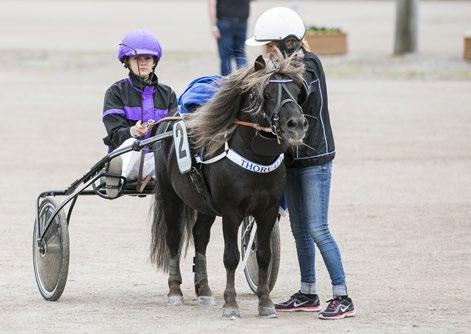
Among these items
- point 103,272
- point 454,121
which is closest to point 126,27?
point 454,121

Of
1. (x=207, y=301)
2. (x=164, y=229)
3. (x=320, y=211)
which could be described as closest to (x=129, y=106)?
(x=164, y=229)

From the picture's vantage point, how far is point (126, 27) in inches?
1201

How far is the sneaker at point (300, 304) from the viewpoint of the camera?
7.75m

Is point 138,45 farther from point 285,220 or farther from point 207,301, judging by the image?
point 285,220

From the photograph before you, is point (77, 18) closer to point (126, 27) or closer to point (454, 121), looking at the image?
point (126, 27)

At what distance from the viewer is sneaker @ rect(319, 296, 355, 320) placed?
7.36 m

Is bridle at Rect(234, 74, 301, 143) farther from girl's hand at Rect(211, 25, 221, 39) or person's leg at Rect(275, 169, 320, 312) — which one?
girl's hand at Rect(211, 25, 221, 39)

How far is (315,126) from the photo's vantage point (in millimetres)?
7328

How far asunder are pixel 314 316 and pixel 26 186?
552cm

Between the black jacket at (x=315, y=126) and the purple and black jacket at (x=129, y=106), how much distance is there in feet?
4.22

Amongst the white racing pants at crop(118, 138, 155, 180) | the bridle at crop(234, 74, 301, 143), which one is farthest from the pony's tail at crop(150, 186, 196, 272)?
the bridle at crop(234, 74, 301, 143)

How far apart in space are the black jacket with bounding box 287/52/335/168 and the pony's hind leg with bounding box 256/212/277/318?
0.39 meters

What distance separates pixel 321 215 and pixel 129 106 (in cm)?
162

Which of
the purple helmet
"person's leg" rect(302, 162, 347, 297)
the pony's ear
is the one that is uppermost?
the purple helmet
